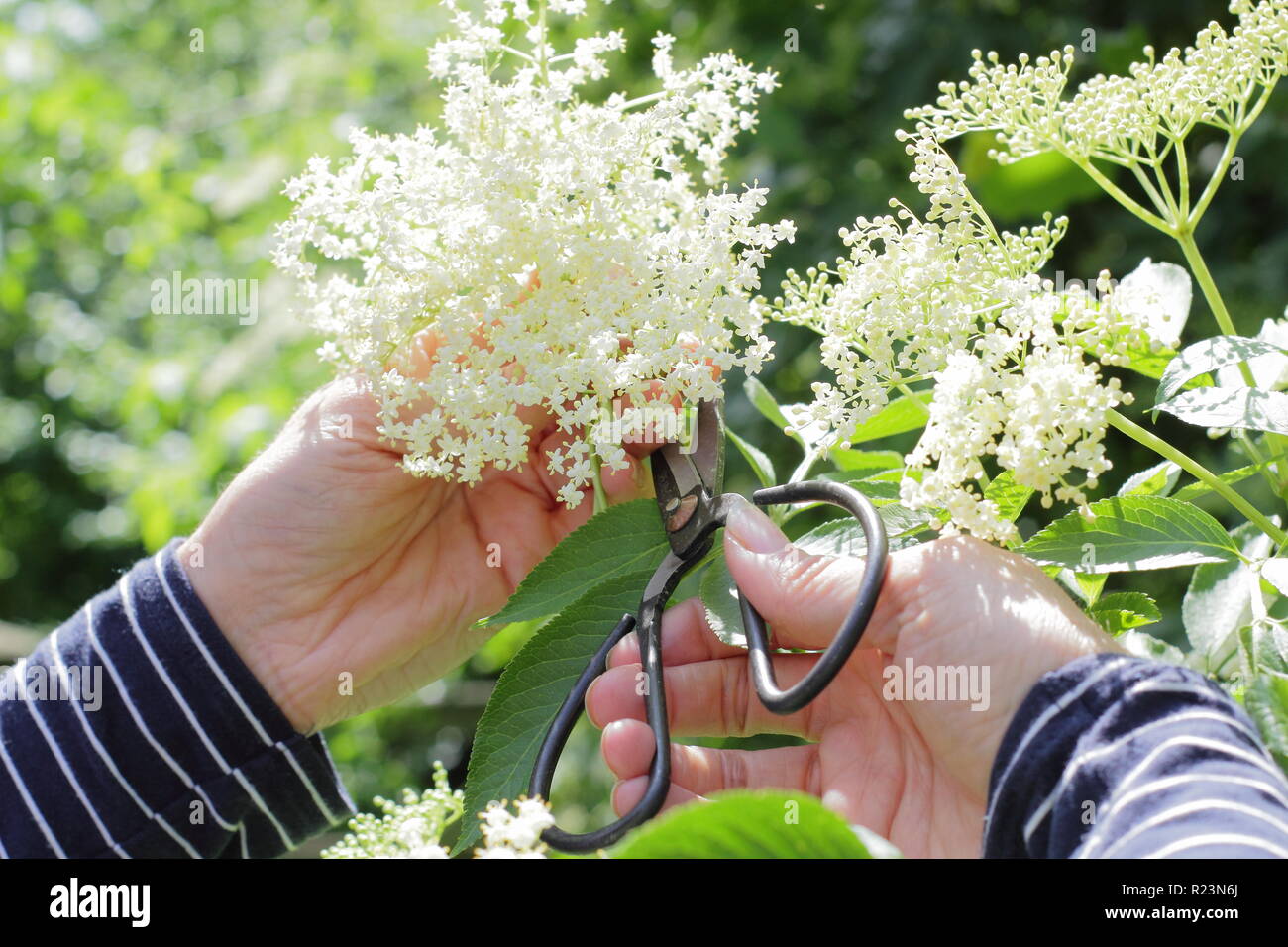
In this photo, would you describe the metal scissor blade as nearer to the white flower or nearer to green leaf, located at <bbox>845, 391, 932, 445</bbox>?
green leaf, located at <bbox>845, 391, 932, 445</bbox>

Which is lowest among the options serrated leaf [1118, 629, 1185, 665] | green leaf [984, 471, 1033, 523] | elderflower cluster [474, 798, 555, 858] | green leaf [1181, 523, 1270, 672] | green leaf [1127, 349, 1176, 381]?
elderflower cluster [474, 798, 555, 858]

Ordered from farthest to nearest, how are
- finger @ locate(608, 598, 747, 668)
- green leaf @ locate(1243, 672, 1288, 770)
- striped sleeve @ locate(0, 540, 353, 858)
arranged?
striped sleeve @ locate(0, 540, 353, 858) < finger @ locate(608, 598, 747, 668) < green leaf @ locate(1243, 672, 1288, 770)

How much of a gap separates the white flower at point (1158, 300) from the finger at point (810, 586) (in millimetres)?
267

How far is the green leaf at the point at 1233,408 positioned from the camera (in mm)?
855

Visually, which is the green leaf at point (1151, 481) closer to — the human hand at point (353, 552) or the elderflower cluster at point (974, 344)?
the elderflower cluster at point (974, 344)

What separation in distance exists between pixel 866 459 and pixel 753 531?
0.27 m

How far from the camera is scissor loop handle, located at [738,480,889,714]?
31.7 inches

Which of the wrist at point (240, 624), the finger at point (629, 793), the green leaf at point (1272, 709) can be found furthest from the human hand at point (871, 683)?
the wrist at point (240, 624)

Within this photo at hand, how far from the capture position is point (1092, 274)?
2.24 meters

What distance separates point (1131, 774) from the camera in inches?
27.5

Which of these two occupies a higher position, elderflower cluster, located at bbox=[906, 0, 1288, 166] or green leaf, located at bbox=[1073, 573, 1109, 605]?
elderflower cluster, located at bbox=[906, 0, 1288, 166]

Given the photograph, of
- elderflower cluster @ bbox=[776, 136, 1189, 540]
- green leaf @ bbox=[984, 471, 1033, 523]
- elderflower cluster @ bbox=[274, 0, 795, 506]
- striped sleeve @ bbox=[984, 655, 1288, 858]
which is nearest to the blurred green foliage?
elderflower cluster @ bbox=[274, 0, 795, 506]

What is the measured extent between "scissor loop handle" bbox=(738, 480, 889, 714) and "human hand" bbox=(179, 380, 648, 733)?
315mm

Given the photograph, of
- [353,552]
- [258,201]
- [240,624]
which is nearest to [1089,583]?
[353,552]
